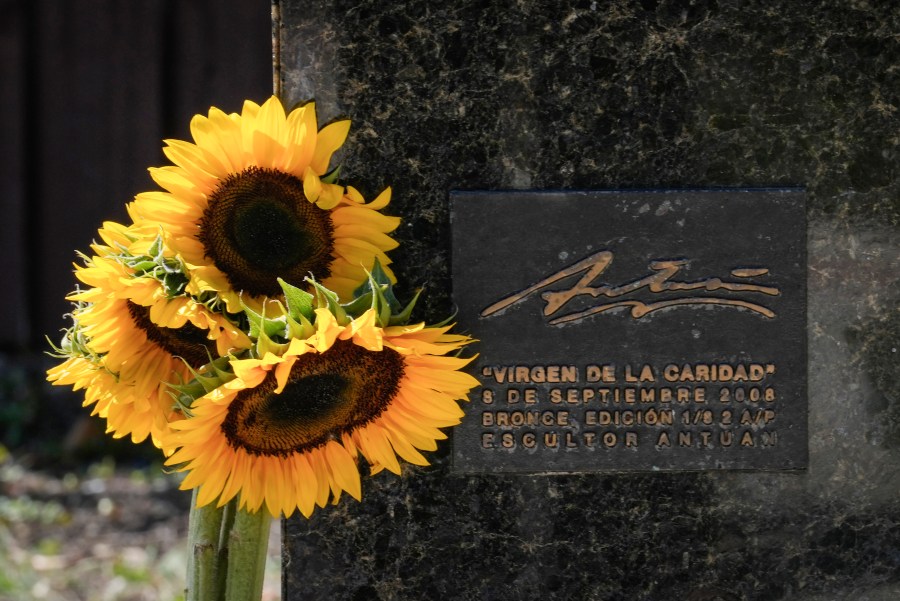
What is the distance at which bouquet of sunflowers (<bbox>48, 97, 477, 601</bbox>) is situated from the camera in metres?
2.25

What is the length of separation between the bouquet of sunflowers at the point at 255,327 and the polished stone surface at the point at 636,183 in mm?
252

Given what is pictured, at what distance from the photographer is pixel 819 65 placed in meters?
2.65

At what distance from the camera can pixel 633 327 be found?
267 centimetres

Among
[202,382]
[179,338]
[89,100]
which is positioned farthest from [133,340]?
[89,100]

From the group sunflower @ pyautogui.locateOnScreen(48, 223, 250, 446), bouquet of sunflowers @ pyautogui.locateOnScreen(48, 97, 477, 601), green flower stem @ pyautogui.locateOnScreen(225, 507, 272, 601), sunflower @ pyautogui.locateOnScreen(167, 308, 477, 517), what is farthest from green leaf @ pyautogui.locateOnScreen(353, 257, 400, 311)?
green flower stem @ pyautogui.locateOnScreen(225, 507, 272, 601)

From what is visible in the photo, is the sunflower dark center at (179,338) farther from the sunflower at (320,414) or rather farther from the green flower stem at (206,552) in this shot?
the green flower stem at (206,552)

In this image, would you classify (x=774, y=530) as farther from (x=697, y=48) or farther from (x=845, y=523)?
(x=697, y=48)

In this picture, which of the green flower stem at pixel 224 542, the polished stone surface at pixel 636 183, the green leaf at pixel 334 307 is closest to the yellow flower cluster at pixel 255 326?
the green leaf at pixel 334 307

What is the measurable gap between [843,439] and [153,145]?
5.03m

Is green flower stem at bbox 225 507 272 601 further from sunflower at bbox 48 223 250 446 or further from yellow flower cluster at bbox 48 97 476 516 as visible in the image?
sunflower at bbox 48 223 250 446

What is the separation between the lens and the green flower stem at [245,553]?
2535mm

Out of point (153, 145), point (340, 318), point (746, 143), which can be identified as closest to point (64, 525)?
point (153, 145)
